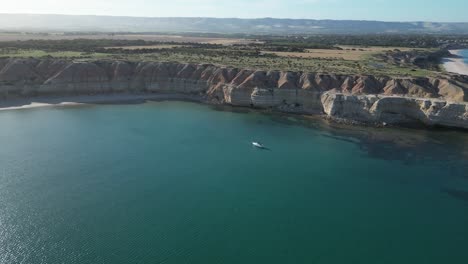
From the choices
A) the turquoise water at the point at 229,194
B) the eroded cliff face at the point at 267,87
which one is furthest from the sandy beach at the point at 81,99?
the turquoise water at the point at 229,194

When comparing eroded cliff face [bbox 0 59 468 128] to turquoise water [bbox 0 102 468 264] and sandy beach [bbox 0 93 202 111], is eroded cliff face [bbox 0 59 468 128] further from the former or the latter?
turquoise water [bbox 0 102 468 264]

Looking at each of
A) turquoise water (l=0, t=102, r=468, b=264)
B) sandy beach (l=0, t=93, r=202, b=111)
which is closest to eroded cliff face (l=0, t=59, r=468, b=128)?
sandy beach (l=0, t=93, r=202, b=111)

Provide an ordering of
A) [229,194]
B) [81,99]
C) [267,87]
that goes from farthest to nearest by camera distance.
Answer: [81,99]
[267,87]
[229,194]

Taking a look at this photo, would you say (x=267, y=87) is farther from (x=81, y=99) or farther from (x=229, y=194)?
(x=229, y=194)

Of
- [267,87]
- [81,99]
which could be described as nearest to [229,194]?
[267,87]

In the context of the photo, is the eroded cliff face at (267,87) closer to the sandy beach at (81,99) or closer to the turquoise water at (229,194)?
the sandy beach at (81,99)

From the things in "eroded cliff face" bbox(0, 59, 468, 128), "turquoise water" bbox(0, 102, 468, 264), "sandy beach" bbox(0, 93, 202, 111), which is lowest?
"turquoise water" bbox(0, 102, 468, 264)
